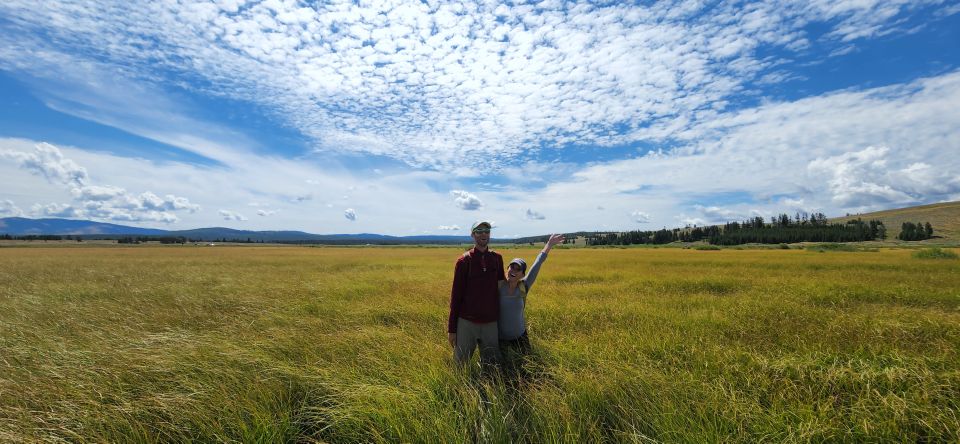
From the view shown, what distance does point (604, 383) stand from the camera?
4305 mm

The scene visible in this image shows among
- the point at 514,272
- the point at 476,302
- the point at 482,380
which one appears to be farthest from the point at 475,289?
the point at 482,380

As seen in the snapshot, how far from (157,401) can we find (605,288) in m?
12.7

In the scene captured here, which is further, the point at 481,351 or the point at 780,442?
the point at 481,351

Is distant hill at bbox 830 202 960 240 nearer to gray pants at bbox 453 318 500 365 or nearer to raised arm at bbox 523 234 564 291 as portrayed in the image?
raised arm at bbox 523 234 564 291

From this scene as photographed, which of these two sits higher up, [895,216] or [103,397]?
[895,216]

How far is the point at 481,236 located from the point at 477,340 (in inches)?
55.0

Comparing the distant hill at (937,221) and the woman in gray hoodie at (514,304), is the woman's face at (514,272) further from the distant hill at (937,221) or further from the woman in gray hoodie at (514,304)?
the distant hill at (937,221)

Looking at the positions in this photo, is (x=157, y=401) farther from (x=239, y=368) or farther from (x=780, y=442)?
(x=780, y=442)

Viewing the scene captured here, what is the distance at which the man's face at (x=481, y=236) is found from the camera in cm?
460

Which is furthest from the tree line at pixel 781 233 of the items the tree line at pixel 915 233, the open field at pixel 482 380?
the open field at pixel 482 380

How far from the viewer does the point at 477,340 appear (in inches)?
191

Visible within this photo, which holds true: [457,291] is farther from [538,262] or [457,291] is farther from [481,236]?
[538,262]

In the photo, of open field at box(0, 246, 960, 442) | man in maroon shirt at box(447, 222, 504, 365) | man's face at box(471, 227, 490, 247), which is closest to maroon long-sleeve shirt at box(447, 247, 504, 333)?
man in maroon shirt at box(447, 222, 504, 365)

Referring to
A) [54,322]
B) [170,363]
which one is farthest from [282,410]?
[54,322]
